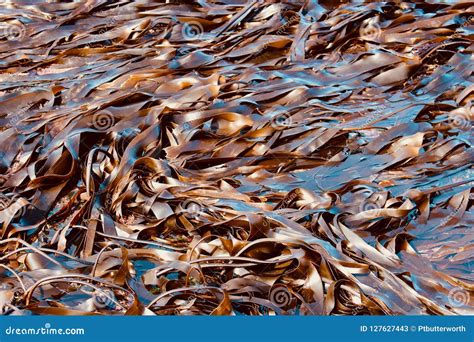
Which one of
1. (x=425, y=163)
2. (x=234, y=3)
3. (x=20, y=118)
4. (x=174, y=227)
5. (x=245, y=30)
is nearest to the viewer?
(x=174, y=227)

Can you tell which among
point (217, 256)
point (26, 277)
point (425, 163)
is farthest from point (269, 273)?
point (425, 163)

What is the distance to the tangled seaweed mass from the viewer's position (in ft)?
7.89

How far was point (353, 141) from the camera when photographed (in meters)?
3.26

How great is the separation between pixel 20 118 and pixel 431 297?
192cm

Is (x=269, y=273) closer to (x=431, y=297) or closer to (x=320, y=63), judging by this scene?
(x=431, y=297)

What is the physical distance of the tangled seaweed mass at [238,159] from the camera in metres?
2.41

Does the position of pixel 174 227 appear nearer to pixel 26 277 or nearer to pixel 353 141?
pixel 26 277

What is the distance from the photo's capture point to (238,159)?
3.10m

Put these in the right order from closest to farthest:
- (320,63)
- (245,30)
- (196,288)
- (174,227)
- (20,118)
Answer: (196,288) < (174,227) < (20,118) < (320,63) < (245,30)

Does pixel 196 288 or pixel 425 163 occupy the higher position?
pixel 196 288

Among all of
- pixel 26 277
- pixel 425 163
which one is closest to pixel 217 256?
pixel 26 277

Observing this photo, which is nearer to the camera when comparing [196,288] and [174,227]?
[196,288]

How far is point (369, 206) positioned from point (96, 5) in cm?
246

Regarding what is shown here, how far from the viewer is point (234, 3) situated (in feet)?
15.4
